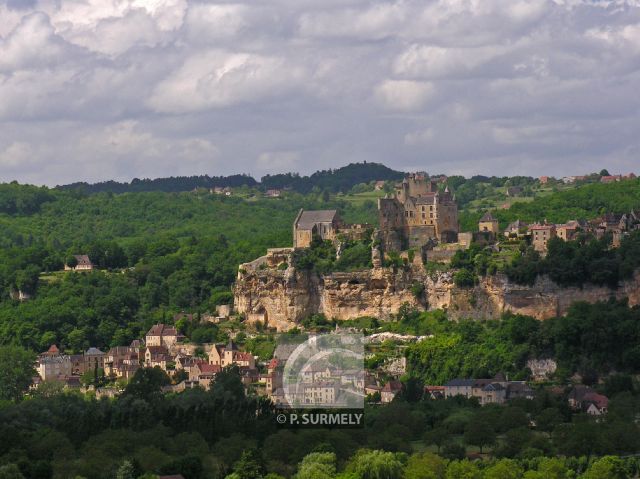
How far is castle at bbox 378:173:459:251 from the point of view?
4390 inches

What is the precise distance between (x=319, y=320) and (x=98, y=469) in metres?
39.7

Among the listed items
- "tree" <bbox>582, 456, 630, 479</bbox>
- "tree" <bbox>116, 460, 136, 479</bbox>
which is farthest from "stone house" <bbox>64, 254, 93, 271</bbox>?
"tree" <bbox>582, 456, 630, 479</bbox>

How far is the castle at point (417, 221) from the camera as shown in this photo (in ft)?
366

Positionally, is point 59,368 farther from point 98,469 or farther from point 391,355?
point 98,469

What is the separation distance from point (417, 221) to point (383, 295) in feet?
16.3

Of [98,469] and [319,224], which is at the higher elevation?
[319,224]

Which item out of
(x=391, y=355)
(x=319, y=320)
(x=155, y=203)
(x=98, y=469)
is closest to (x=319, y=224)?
(x=319, y=320)

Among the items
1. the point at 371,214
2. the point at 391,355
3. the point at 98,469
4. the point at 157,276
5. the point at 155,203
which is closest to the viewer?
the point at 98,469

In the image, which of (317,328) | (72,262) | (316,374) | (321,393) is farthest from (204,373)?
(72,262)

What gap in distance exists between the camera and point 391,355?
103875 millimetres

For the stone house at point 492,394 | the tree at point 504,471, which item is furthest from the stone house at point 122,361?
the tree at point 504,471

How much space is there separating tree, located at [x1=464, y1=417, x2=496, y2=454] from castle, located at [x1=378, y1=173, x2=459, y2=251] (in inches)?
1075

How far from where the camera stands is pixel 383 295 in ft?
365

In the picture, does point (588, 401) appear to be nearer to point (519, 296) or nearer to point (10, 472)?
point (519, 296)
